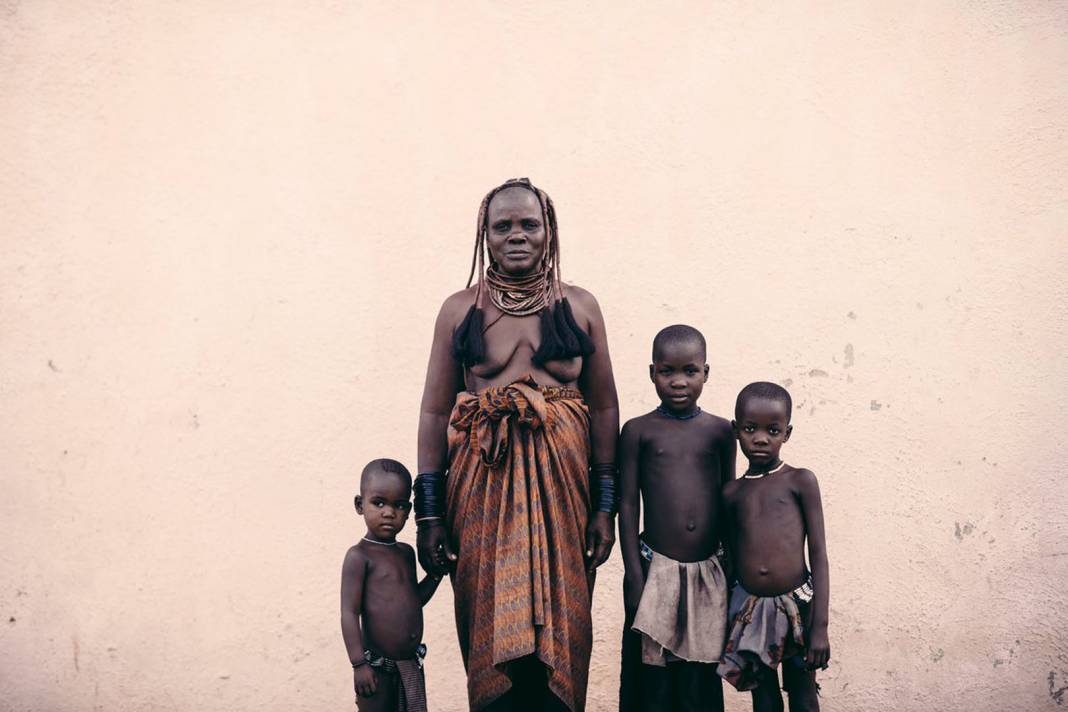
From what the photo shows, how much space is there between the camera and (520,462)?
11.3 ft

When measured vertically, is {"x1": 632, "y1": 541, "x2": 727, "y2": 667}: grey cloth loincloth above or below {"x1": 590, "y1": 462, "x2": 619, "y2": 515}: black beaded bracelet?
below

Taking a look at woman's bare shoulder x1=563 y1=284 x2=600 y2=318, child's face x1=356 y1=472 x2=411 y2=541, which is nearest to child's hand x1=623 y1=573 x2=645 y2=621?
child's face x1=356 y1=472 x2=411 y2=541

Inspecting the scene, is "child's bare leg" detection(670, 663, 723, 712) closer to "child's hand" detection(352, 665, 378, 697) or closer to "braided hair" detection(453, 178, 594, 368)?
"child's hand" detection(352, 665, 378, 697)

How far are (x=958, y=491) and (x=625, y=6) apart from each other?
8.88ft

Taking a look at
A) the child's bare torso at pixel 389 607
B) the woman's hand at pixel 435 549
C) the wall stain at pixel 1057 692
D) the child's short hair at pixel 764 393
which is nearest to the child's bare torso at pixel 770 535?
the child's short hair at pixel 764 393

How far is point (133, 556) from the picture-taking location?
194 inches

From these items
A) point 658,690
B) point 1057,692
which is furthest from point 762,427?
point 1057,692

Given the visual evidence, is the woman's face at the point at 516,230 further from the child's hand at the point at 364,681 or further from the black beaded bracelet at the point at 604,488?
the child's hand at the point at 364,681

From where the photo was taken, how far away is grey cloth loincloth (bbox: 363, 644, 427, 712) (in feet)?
11.6

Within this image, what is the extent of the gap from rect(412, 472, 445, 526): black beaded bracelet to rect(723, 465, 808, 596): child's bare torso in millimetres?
1018

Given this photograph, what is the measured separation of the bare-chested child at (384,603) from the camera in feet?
11.6

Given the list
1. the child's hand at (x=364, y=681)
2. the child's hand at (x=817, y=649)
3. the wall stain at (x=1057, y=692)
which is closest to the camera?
the child's hand at (x=817, y=649)

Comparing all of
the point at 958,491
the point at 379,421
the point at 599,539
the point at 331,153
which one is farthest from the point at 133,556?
the point at 958,491

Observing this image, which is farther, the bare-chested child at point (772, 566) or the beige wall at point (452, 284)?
the beige wall at point (452, 284)
